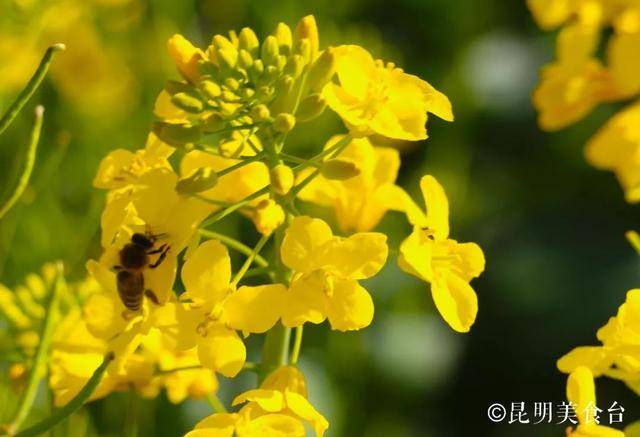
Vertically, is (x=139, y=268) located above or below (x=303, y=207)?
below

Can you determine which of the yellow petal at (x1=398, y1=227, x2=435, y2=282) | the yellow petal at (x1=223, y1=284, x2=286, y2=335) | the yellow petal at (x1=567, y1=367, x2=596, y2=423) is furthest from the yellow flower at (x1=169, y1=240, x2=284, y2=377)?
the yellow petal at (x1=567, y1=367, x2=596, y2=423)

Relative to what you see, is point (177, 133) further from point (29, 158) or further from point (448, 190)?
point (448, 190)

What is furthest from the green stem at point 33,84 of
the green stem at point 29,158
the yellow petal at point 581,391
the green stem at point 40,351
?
the yellow petal at point 581,391

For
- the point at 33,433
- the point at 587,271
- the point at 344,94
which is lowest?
the point at 33,433

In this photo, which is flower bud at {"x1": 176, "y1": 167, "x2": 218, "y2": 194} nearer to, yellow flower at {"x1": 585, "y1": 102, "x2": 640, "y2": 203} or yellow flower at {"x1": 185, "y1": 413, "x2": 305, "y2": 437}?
yellow flower at {"x1": 185, "y1": 413, "x2": 305, "y2": 437}

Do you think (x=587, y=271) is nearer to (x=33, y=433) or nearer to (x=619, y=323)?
(x=619, y=323)

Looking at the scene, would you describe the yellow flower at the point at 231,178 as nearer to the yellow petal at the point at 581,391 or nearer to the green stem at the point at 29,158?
the green stem at the point at 29,158

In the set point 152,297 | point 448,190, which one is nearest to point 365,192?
point 152,297

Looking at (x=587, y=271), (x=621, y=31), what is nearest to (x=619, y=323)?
(x=621, y=31)
